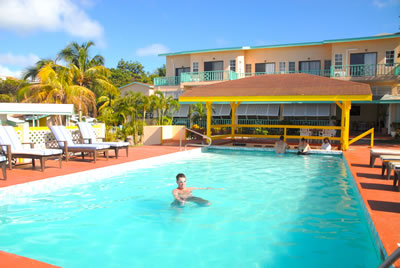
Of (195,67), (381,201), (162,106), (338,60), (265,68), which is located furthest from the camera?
(195,67)

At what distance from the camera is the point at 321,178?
979 centimetres

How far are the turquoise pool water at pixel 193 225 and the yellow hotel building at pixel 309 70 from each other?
712 inches

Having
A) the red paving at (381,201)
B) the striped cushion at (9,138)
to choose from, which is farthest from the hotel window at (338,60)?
the striped cushion at (9,138)

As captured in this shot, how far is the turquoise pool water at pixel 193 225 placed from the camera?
4.68 meters

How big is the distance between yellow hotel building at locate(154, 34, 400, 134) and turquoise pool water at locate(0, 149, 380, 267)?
18082mm

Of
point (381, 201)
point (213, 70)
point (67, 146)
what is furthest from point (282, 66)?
Result: point (381, 201)

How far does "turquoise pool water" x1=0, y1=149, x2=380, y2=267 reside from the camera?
4684mm

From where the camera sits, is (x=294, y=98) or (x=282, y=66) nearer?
(x=294, y=98)

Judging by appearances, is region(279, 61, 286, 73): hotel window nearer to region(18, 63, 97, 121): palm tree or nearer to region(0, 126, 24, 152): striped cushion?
region(18, 63, 97, 121): palm tree

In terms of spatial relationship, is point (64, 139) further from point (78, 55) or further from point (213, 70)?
point (78, 55)

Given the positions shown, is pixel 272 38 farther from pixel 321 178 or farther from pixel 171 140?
pixel 321 178

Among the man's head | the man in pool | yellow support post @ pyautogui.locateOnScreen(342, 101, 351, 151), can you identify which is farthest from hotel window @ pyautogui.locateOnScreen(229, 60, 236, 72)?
the man's head

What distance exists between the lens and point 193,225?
5.93 meters

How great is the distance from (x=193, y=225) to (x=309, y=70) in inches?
950
